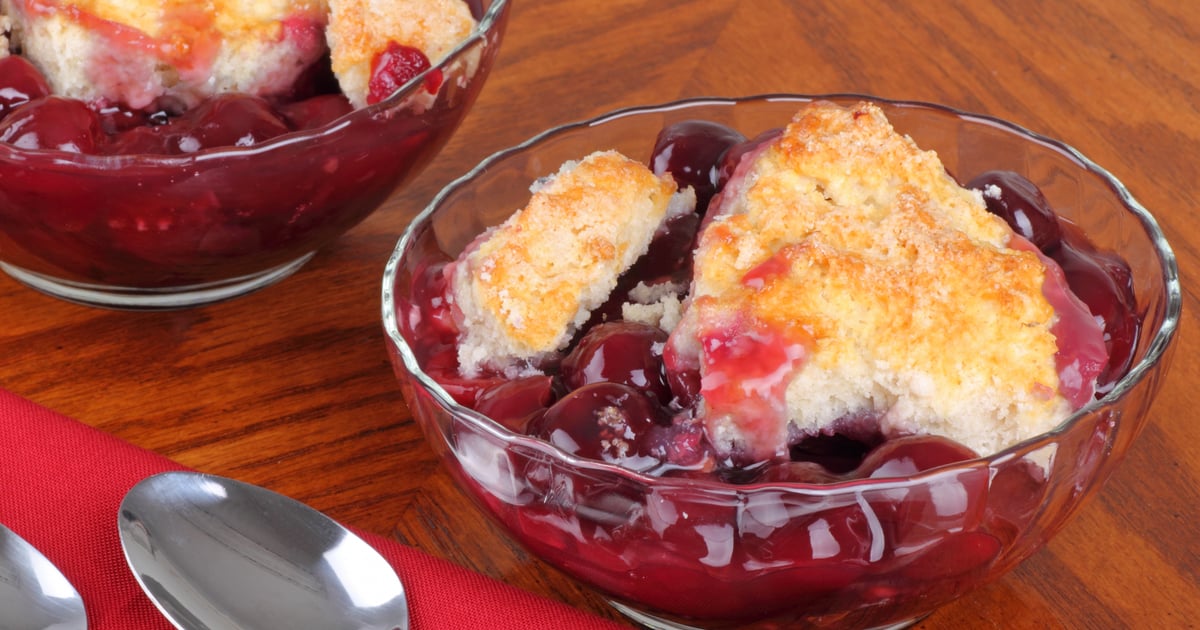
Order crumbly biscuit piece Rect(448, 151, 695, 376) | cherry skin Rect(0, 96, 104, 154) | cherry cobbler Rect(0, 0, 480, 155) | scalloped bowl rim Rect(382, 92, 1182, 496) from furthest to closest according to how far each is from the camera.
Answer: cherry cobbler Rect(0, 0, 480, 155)
cherry skin Rect(0, 96, 104, 154)
crumbly biscuit piece Rect(448, 151, 695, 376)
scalloped bowl rim Rect(382, 92, 1182, 496)

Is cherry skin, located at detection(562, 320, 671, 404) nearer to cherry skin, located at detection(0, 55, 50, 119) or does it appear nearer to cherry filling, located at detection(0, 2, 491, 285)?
cherry filling, located at detection(0, 2, 491, 285)

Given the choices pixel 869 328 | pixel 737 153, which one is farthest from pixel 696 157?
pixel 869 328

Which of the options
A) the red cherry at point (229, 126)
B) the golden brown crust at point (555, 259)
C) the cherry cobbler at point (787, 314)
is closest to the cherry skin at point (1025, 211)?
the cherry cobbler at point (787, 314)

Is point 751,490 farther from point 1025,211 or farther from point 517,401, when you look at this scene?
point 1025,211

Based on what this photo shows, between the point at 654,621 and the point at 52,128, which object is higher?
the point at 52,128

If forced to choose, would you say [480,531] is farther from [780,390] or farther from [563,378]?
[780,390]

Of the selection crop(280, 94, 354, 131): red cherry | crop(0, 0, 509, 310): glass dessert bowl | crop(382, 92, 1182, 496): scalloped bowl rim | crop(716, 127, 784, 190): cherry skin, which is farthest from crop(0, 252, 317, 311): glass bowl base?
crop(716, 127, 784, 190): cherry skin
